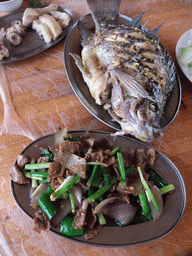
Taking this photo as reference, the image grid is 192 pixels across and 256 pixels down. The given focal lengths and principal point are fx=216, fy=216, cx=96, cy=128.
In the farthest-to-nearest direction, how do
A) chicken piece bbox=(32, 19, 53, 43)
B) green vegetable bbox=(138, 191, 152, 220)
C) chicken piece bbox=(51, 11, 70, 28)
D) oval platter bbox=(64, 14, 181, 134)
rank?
1. chicken piece bbox=(51, 11, 70, 28)
2. chicken piece bbox=(32, 19, 53, 43)
3. oval platter bbox=(64, 14, 181, 134)
4. green vegetable bbox=(138, 191, 152, 220)

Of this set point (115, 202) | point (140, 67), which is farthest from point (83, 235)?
point (140, 67)

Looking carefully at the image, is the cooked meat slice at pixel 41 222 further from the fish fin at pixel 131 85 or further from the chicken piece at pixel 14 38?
the chicken piece at pixel 14 38

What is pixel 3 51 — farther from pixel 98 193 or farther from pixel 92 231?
pixel 92 231

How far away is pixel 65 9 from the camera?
7.20 feet

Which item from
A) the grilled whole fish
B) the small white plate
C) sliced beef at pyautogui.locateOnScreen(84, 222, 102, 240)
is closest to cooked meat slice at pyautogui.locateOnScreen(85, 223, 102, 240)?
sliced beef at pyautogui.locateOnScreen(84, 222, 102, 240)

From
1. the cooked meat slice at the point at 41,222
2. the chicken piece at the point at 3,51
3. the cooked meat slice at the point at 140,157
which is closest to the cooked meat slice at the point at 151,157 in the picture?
the cooked meat slice at the point at 140,157

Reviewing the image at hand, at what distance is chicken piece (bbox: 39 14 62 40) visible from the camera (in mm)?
1965

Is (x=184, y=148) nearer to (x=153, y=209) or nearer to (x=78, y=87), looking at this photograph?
(x=153, y=209)

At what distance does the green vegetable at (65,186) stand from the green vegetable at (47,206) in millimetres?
59

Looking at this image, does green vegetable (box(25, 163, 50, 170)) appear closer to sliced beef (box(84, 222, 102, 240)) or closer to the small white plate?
sliced beef (box(84, 222, 102, 240))

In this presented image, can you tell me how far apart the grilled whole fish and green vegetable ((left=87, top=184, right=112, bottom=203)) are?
40cm

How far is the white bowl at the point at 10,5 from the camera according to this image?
207cm

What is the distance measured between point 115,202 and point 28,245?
0.62 m

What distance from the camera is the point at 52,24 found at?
1962 millimetres
